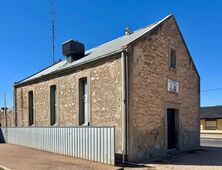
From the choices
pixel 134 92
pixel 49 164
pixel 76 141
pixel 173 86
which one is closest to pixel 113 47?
pixel 134 92

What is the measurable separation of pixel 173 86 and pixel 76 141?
20.7 ft

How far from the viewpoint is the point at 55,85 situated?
16.2m

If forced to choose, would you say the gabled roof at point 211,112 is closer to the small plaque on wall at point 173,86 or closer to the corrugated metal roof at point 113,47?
the small plaque on wall at point 173,86

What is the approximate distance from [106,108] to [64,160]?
2.97 meters

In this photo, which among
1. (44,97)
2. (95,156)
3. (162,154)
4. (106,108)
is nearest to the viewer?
(95,156)

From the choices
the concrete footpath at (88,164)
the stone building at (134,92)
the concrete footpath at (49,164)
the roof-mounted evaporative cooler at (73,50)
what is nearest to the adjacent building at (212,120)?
the stone building at (134,92)

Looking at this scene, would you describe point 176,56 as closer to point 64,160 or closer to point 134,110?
point 134,110

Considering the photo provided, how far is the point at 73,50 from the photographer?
16.4m

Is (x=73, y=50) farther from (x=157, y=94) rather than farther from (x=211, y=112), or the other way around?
(x=211, y=112)

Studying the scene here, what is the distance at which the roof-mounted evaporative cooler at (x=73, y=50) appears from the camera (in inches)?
648

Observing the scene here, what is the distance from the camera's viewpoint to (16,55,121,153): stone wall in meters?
11.4

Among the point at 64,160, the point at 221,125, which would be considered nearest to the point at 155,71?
the point at 64,160

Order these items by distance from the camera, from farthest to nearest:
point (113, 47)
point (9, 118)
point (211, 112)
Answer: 1. point (211, 112)
2. point (9, 118)
3. point (113, 47)

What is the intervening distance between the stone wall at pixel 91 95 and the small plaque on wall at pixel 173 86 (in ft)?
12.8
